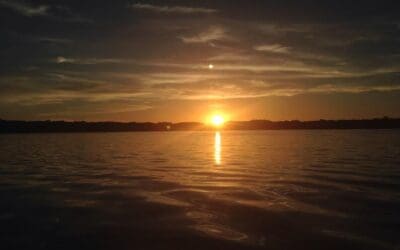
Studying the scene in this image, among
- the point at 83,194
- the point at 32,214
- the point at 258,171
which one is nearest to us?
the point at 32,214

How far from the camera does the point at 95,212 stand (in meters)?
14.3

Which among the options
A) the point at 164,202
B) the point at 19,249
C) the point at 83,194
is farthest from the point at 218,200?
the point at 19,249

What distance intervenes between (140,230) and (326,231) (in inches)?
209

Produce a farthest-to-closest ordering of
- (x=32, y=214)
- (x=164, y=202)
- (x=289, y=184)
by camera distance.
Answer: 1. (x=289, y=184)
2. (x=164, y=202)
3. (x=32, y=214)

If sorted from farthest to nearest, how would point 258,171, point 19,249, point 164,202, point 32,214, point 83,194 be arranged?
point 258,171 < point 83,194 < point 164,202 < point 32,214 < point 19,249

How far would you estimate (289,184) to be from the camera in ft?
66.6

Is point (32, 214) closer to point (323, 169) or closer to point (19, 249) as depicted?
point (19, 249)

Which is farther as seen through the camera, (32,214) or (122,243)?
(32,214)

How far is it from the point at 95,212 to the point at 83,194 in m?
4.11

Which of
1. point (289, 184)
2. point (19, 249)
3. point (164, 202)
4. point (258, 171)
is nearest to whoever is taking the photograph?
point (19, 249)

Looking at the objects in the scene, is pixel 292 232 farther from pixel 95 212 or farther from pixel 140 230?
pixel 95 212

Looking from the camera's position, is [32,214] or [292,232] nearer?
[292,232]

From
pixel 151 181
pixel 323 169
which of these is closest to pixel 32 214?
pixel 151 181

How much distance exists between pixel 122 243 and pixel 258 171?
1703 centimetres
